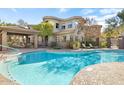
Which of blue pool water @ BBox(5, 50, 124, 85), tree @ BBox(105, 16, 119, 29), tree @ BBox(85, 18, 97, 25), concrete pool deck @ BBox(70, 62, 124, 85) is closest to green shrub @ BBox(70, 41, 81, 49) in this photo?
blue pool water @ BBox(5, 50, 124, 85)

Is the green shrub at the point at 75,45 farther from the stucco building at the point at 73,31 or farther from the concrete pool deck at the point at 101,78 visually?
the concrete pool deck at the point at 101,78

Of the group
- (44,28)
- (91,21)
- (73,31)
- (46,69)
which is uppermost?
(91,21)

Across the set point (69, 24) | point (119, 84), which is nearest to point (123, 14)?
point (69, 24)

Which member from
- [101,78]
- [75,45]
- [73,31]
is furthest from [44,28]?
[101,78]

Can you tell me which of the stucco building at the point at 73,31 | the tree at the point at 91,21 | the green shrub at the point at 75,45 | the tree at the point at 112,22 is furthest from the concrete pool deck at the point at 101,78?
the tree at the point at 112,22

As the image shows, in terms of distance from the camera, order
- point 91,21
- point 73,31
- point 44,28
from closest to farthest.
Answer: point 44,28 < point 73,31 < point 91,21

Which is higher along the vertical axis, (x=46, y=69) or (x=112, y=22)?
(x=112, y=22)

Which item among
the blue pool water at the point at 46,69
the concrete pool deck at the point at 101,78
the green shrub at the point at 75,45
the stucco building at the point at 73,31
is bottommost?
the blue pool water at the point at 46,69

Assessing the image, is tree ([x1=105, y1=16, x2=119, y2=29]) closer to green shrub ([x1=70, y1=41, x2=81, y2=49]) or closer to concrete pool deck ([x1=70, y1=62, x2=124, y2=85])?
green shrub ([x1=70, y1=41, x2=81, y2=49])

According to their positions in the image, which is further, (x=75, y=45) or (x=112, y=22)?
(x=112, y=22)

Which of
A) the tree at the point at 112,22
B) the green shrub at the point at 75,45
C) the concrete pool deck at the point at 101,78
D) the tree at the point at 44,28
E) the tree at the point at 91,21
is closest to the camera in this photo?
the concrete pool deck at the point at 101,78

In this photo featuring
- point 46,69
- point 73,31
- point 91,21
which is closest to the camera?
point 46,69

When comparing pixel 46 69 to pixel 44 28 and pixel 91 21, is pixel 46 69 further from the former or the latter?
pixel 91 21
